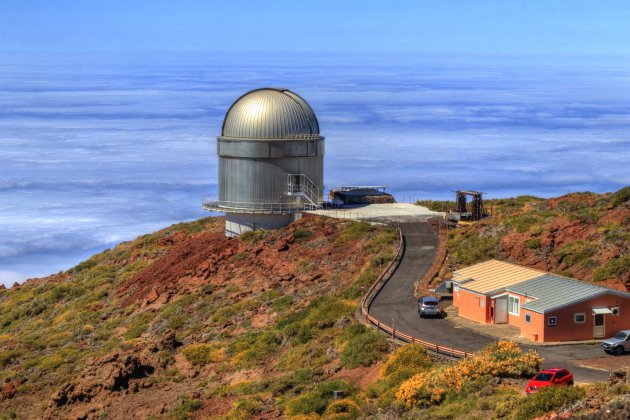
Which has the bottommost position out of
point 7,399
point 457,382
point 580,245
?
point 7,399

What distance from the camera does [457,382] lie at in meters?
24.0

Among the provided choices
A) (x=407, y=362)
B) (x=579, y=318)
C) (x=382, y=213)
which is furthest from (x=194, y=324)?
(x=579, y=318)

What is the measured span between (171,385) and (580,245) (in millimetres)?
13808

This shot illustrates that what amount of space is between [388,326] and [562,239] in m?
9.14

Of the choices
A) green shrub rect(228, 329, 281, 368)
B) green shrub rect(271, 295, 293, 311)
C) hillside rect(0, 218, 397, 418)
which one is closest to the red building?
hillside rect(0, 218, 397, 418)

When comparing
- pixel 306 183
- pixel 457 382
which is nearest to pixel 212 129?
pixel 306 183

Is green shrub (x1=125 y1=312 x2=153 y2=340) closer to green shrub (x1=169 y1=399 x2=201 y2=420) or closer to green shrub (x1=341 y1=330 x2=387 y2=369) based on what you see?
green shrub (x1=169 y1=399 x2=201 y2=420)

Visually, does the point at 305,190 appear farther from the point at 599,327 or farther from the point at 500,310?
the point at 599,327

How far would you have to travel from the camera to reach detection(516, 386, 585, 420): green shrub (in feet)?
66.2

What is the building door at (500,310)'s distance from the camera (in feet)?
101

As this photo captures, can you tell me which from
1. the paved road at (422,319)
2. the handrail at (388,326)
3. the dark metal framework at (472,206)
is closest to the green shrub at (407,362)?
the handrail at (388,326)

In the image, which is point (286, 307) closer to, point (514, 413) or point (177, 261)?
point (177, 261)

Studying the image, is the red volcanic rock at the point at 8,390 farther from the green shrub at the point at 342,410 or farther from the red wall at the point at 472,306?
the red wall at the point at 472,306

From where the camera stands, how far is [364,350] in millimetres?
28016
